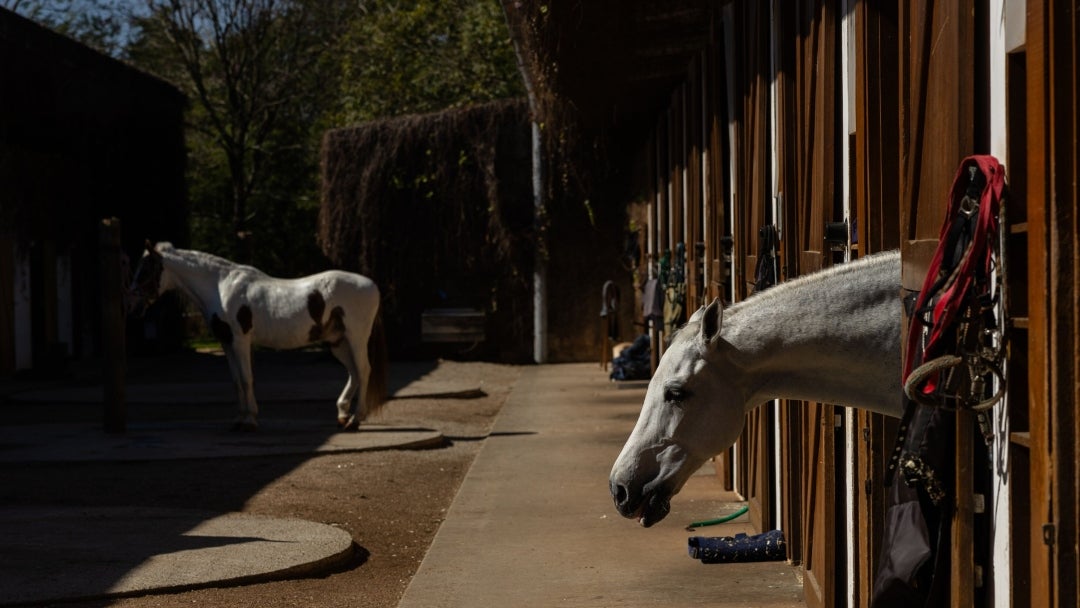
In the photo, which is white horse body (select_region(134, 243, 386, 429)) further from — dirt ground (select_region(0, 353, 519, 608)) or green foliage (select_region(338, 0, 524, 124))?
green foliage (select_region(338, 0, 524, 124))

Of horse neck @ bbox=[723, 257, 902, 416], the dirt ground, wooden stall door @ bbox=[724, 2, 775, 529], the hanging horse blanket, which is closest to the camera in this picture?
the hanging horse blanket

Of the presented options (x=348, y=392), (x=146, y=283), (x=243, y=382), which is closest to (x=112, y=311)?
(x=146, y=283)

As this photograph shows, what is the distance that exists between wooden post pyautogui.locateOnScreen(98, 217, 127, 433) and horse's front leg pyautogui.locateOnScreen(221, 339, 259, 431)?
981 millimetres

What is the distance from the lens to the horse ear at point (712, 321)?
4008 mm

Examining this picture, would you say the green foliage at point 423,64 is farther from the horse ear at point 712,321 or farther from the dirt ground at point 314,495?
the horse ear at point 712,321

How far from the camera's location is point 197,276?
1345cm

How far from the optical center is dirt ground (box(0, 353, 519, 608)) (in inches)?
270

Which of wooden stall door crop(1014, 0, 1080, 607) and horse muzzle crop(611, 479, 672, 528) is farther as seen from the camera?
horse muzzle crop(611, 479, 672, 528)

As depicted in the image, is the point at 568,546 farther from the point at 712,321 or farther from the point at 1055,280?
the point at 1055,280

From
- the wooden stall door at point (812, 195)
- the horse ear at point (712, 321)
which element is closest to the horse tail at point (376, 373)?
the wooden stall door at point (812, 195)

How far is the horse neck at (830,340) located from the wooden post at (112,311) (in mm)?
9394

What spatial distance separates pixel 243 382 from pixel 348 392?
1.03m

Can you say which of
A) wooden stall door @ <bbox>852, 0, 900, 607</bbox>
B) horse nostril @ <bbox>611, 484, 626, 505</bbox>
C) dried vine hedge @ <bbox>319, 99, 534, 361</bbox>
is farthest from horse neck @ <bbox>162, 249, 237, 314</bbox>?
horse nostril @ <bbox>611, 484, 626, 505</bbox>

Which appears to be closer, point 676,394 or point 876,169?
point 676,394
